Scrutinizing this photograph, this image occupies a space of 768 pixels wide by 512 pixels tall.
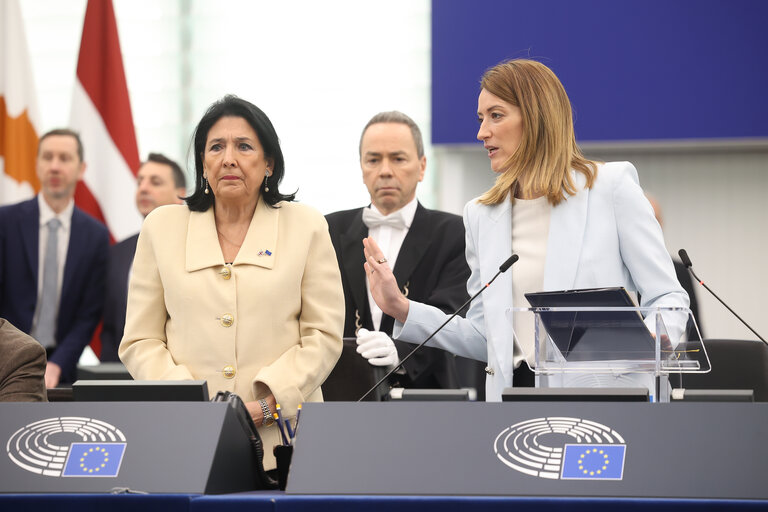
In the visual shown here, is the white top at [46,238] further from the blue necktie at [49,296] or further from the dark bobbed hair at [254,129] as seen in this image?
the dark bobbed hair at [254,129]

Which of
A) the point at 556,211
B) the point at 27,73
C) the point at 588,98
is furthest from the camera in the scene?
the point at 27,73

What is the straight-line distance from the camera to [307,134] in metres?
6.18

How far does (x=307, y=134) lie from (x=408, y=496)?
15.7ft

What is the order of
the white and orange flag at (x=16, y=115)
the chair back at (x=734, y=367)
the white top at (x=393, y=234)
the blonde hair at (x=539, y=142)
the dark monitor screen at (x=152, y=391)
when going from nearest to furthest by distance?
1. the dark monitor screen at (x=152, y=391)
2. the blonde hair at (x=539, y=142)
3. the chair back at (x=734, y=367)
4. the white top at (x=393, y=234)
5. the white and orange flag at (x=16, y=115)

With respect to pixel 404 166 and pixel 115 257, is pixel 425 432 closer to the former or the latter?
pixel 404 166

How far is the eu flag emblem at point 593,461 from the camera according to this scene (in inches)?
61.6

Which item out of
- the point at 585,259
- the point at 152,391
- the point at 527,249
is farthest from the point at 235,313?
the point at 585,259

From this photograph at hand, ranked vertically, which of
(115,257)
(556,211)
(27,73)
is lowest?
(115,257)

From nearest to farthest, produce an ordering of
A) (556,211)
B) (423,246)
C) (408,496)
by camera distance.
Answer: (408,496)
(556,211)
(423,246)

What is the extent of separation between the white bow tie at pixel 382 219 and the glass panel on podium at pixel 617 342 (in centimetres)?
166

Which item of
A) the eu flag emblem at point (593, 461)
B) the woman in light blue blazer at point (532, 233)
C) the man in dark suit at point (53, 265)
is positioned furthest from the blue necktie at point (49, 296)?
the eu flag emblem at point (593, 461)

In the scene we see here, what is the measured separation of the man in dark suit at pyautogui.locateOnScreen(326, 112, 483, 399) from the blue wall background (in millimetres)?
1754

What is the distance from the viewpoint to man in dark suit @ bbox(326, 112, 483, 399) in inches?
136

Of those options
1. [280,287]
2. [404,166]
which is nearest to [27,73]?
[404,166]
